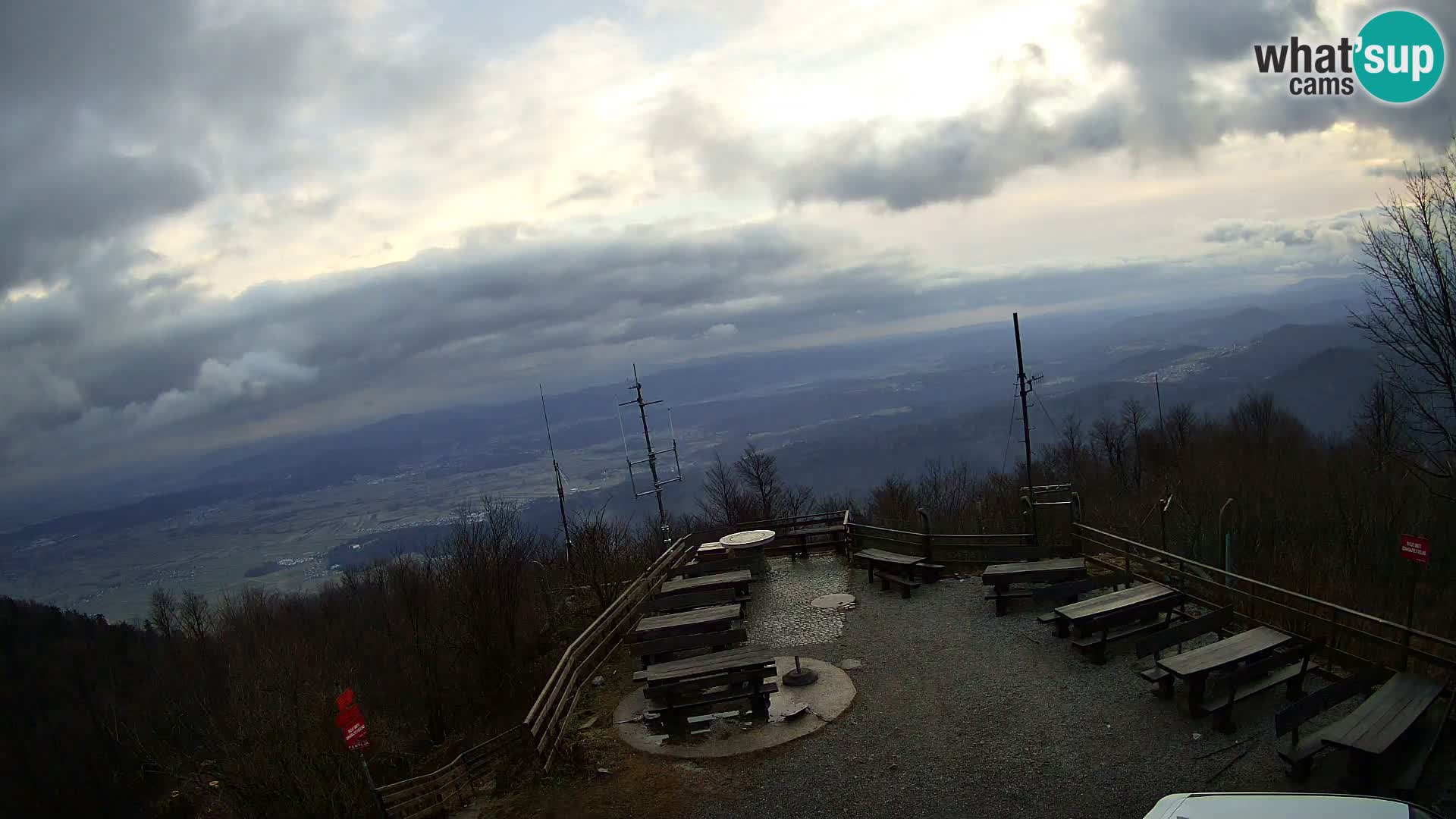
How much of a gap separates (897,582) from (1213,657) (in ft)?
24.8

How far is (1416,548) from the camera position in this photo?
28.0 ft

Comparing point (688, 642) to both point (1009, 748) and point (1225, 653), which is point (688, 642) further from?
point (1225, 653)

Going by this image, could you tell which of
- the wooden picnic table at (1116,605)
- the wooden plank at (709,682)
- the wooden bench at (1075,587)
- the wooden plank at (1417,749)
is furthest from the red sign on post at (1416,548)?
the wooden plank at (709,682)

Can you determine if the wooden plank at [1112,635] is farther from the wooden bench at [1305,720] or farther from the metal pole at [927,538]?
the metal pole at [927,538]

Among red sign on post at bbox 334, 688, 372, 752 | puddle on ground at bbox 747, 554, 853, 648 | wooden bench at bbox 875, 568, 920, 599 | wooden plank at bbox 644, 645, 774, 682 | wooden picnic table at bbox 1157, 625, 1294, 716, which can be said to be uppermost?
red sign on post at bbox 334, 688, 372, 752

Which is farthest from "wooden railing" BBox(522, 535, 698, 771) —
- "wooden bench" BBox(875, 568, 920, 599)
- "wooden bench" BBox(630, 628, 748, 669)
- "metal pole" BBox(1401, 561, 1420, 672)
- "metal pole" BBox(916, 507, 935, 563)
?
"metal pole" BBox(1401, 561, 1420, 672)

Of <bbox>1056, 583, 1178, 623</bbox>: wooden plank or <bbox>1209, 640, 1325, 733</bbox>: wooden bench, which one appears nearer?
<bbox>1209, 640, 1325, 733</bbox>: wooden bench

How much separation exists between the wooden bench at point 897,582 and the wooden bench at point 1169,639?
20.7 feet

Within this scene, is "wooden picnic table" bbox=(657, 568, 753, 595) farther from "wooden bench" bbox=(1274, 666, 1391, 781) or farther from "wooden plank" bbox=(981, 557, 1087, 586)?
"wooden bench" bbox=(1274, 666, 1391, 781)

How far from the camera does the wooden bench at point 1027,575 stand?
47.8 feet

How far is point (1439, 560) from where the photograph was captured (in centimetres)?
3188

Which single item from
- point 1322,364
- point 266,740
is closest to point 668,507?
point 266,740

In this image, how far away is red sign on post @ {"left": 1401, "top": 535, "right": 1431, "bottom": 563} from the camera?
837 centimetres

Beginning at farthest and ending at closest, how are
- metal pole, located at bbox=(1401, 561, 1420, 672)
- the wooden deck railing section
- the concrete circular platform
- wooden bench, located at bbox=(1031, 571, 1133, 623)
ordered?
wooden bench, located at bbox=(1031, 571, 1133, 623), the concrete circular platform, the wooden deck railing section, metal pole, located at bbox=(1401, 561, 1420, 672)
